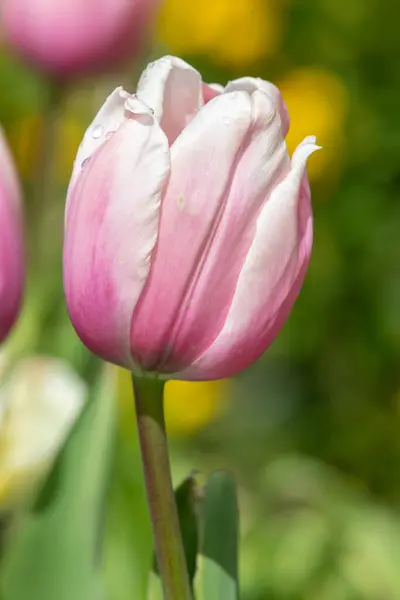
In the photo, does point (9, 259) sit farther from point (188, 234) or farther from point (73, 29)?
point (73, 29)

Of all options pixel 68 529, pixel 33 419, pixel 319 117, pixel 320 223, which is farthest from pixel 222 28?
pixel 68 529

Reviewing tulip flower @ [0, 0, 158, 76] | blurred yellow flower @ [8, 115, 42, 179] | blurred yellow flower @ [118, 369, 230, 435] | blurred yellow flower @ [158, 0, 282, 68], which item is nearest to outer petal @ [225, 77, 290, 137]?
tulip flower @ [0, 0, 158, 76]

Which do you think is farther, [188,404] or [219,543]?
[188,404]

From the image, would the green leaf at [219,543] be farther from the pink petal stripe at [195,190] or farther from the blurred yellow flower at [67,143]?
the blurred yellow flower at [67,143]

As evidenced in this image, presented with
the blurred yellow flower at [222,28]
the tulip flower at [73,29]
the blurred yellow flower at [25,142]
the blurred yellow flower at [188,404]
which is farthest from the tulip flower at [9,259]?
the blurred yellow flower at [222,28]

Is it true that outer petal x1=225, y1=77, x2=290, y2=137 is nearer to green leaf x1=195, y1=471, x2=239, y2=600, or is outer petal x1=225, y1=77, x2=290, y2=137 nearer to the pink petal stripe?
the pink petal stripe
